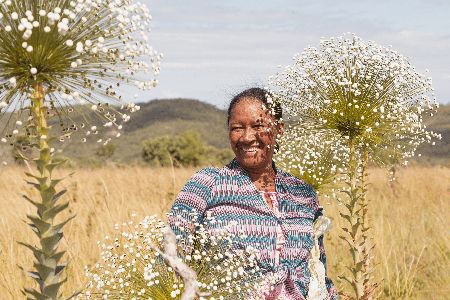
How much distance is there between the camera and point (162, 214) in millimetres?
6965

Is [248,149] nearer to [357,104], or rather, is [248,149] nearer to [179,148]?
[357,104]

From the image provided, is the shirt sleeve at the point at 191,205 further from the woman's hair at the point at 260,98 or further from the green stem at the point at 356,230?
the green stem at the point at 356,230

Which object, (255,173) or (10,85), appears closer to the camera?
(10,85)

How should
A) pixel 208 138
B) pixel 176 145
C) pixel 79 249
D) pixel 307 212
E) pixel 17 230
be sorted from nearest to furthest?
1. pixel 307 212
2. pixel 79 249
3. pixel 17 230
4. pixel 176 145
5. pixel 208 138

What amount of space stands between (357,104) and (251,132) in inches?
33.3

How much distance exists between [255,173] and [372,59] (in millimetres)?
1324

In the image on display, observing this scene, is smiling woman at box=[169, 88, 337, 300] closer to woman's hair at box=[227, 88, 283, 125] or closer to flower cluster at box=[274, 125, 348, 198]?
woman's hair at box=[227, 88, 283, 125]

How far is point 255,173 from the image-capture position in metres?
5.05

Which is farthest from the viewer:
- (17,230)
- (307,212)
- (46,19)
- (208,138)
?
(208,138)

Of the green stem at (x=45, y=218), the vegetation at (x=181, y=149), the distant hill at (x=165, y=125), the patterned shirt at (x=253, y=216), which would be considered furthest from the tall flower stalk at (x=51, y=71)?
the distant hill at (x=165, y=125)

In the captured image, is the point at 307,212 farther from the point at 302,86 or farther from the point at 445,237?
the point at 445,237

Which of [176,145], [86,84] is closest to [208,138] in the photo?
[176,145]

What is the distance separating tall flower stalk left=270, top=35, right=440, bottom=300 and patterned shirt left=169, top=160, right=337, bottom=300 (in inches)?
18.5

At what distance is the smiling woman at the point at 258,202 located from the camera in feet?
15.0
